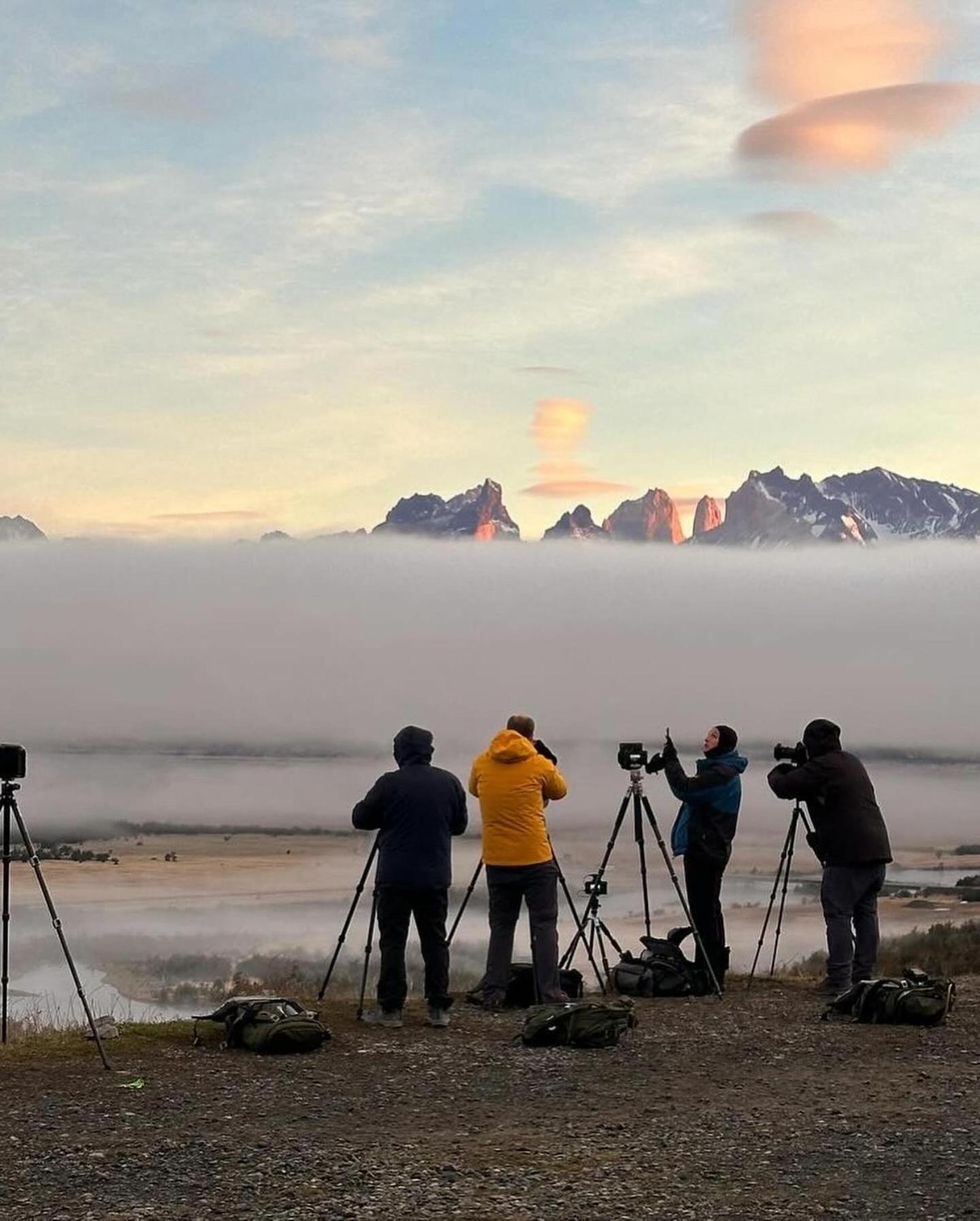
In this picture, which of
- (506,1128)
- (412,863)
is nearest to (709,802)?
(412,863)

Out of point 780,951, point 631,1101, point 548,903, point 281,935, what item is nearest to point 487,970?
point 548,903

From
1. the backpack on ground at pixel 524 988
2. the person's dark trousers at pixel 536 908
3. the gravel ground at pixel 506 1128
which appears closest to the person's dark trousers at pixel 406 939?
the gravel ground at pixel 506 1128

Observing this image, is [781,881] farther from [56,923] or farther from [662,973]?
[56,923]

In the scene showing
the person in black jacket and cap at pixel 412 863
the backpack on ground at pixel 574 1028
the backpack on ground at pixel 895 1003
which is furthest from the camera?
the backpack on ground at pixel 895 1003

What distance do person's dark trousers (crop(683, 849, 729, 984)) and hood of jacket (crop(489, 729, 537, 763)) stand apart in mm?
1986

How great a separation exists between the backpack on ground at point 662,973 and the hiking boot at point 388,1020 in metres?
2.37

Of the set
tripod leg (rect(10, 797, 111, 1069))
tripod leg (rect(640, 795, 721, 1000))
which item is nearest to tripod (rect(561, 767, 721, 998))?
tripod leg (rect(640, 795, 721, 1000))

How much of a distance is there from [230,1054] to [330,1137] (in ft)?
8.71

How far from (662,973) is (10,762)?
587 centimetres

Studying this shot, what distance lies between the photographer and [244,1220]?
7.05m

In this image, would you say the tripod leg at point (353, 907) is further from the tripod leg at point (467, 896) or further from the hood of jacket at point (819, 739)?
the hood of jacket at point (819, 739)

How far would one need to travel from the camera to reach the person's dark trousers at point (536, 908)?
41.9 ft

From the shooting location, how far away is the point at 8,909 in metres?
11.9

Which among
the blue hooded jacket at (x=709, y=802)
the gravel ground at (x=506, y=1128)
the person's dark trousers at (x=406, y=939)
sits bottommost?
the gravel ground at (x=506, y=1128)
